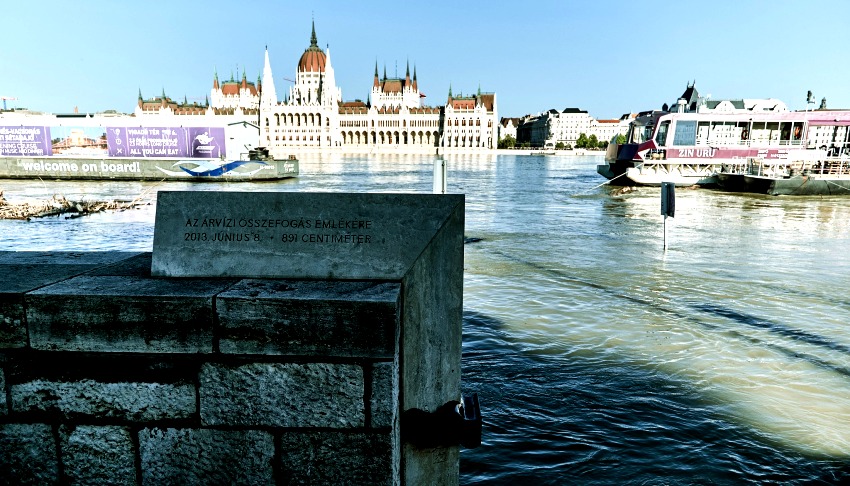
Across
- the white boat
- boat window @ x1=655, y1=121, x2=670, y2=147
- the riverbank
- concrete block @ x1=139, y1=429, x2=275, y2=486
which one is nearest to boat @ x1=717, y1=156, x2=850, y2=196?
the white boat

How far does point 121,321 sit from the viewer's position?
7.82 ft

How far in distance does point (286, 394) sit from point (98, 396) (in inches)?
31.1

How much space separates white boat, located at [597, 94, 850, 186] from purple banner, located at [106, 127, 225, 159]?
27.0 meters

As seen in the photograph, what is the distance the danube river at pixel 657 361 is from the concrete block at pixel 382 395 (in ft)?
6.83

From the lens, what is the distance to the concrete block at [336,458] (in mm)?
2459

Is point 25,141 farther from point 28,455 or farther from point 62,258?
point 28,455

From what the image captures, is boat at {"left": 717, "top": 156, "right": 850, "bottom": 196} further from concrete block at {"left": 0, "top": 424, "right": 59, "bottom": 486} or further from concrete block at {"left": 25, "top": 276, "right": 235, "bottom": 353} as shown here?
concrete block at {"left": 0, "top": 424, "right": 59, "bottom": 486}

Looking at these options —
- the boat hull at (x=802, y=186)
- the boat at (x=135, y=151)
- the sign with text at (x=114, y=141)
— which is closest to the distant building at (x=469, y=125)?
the boat at (x=135, y=151)

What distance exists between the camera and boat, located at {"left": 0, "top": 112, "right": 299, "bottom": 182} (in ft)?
131

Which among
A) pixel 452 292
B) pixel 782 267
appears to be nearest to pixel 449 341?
pixel 452 292

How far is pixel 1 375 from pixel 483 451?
3265 mm

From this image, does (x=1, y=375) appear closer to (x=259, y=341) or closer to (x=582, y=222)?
(x=259, y=341)

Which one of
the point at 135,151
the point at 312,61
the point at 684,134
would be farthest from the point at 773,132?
the point at 312,61

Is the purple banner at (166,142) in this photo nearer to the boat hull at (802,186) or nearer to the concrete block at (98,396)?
the boat hull at (802,186)
